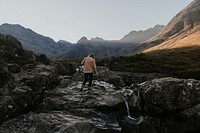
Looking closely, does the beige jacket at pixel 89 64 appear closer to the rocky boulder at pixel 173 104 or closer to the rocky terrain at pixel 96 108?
the rocky terrain at pixel 96 108

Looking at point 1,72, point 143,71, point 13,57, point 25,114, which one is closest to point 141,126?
point 25,114

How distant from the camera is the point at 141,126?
2253cm

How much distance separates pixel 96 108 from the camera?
24.3m

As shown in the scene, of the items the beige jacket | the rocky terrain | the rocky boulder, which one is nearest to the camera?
the rocky terrain

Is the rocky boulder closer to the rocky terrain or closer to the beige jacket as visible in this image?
the rocky terrain

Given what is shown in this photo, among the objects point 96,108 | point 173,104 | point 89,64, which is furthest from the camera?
point 89,64

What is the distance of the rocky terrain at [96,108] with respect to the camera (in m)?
20.8

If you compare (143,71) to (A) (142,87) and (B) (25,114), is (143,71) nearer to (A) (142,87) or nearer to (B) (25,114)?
(A) (142,87)

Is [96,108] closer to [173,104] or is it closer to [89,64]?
[89,64]

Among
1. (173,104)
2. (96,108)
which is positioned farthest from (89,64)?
(173,104)

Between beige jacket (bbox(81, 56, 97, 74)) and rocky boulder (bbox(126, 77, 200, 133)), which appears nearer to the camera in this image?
rocky boulder (bbox(126, 77, 200, 133))

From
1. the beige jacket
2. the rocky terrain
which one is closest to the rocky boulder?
the rocky terrain

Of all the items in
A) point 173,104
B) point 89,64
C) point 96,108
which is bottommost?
point 96,108

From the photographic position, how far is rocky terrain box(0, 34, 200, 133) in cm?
2084
